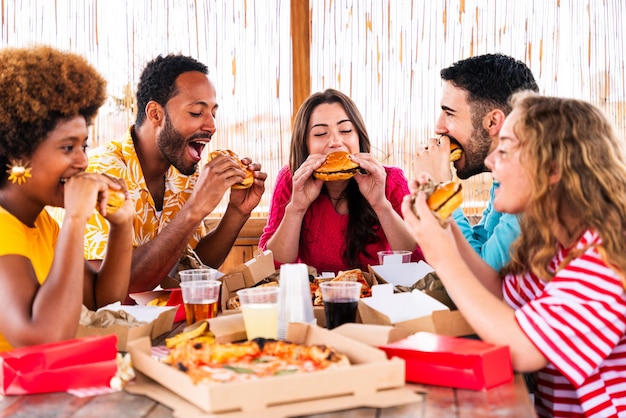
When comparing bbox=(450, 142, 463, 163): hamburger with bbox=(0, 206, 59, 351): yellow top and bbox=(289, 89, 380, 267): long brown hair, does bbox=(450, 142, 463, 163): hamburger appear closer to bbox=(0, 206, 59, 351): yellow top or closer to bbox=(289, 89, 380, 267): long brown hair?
bbox=(289, 89, 380, 267): long brown hair

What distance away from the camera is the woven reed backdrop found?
459 centimetres

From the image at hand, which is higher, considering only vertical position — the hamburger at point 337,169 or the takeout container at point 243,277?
the hamburger at point 337,169

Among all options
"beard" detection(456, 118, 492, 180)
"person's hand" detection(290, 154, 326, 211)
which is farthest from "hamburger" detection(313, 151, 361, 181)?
"beard" detection(456, 118, 492, 180)

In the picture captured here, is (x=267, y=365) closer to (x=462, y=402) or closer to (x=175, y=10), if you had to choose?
(x=462, y=402)

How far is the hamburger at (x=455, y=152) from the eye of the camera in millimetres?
3176

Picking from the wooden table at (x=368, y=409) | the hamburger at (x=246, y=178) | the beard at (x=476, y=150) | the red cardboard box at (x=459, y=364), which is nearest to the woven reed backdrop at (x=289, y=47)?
the hamburger at (x=246, y=178)

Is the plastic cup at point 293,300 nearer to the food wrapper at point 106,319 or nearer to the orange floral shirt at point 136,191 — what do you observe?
the food wrapper at point 106,319

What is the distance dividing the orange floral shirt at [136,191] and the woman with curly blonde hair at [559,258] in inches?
63.4

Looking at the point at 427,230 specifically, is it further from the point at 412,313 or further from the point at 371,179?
the point at 371,179

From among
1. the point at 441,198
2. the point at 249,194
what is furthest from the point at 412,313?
the point at 249,194

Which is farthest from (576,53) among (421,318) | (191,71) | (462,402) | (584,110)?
(462,402)

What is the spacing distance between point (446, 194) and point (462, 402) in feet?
2.17

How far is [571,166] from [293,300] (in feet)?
2.67

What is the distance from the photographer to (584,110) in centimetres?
201
